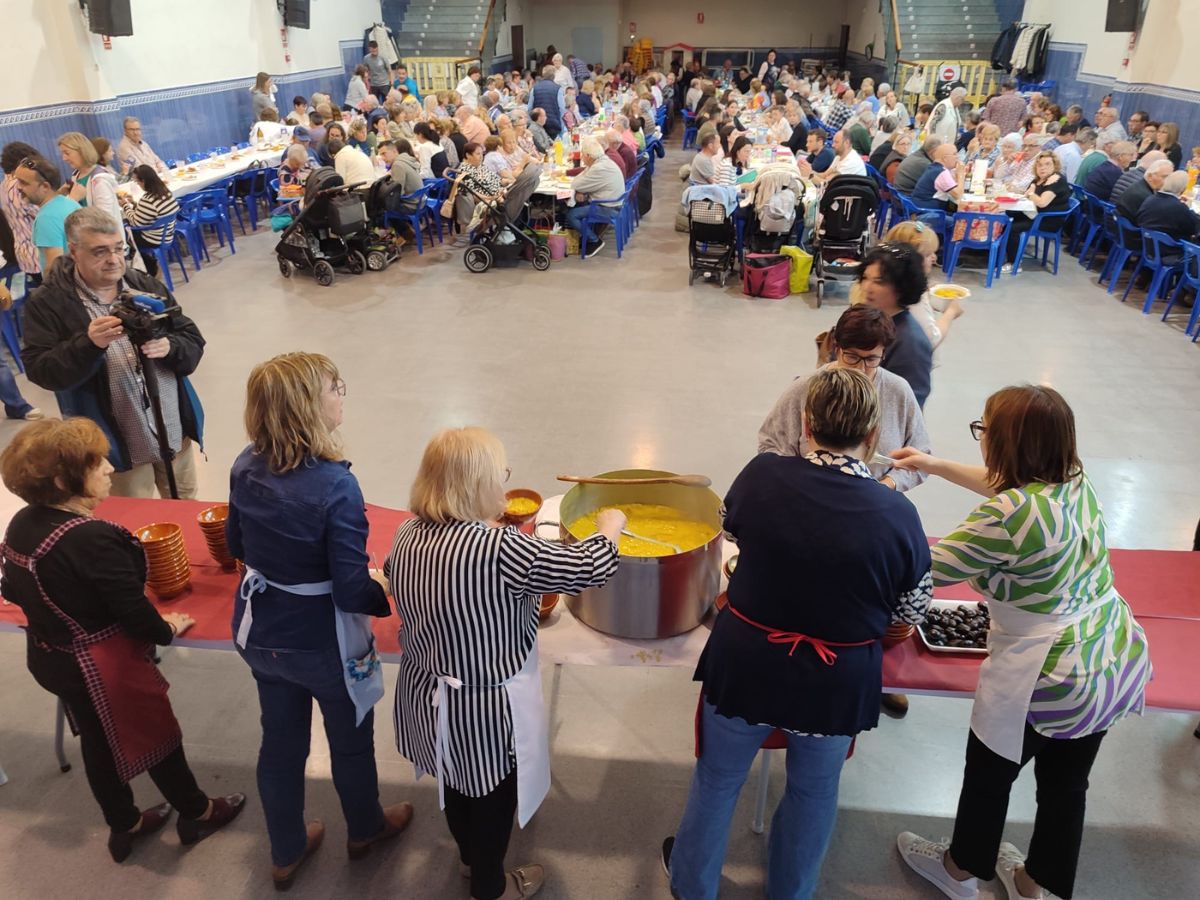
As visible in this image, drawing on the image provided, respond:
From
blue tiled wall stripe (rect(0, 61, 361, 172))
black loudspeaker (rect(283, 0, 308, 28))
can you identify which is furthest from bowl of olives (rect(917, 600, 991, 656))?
black loudspeaker (rect(283, 0, 308, 28))

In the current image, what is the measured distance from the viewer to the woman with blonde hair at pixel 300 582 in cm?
157

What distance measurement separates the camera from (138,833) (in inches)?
83.0

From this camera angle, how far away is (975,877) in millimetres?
1925

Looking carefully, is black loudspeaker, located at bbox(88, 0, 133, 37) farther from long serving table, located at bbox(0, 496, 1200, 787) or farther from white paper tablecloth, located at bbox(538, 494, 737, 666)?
white paper tablecloth, located at bbox(538, 494, 737, 666)

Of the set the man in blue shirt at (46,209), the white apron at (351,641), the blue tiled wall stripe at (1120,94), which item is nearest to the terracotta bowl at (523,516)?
the white apron at (351,641)

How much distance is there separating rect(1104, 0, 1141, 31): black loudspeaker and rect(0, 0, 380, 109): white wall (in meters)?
11.1

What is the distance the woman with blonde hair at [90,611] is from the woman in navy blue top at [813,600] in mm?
1250

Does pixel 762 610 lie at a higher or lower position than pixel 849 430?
lower

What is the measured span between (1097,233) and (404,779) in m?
7.63

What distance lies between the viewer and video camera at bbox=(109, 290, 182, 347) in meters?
2.28

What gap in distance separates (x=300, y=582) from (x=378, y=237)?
5941 mm

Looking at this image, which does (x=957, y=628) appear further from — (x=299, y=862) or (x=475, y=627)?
(x=299, y=862)

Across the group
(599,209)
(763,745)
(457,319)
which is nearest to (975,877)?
(763,745)

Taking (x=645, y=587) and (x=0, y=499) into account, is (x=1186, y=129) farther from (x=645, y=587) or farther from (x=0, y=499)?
(x=0, y=499)
